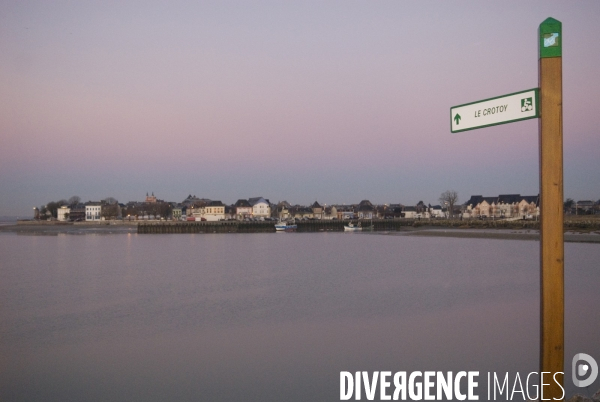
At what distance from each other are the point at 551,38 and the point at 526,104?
0.42m

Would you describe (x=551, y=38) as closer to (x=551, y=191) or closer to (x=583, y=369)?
(x=551, y=191)

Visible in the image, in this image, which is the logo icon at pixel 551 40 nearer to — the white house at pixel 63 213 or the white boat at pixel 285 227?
the white boat at pixel 285 227

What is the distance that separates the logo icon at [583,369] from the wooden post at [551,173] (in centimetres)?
458

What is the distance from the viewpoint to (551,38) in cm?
326

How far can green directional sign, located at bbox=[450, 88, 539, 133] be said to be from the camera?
3.36m

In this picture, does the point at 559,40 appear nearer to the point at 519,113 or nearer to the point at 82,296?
the point at 519,113

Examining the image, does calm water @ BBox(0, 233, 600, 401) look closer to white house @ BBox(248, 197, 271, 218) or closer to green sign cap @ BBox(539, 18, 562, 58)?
green sign cap @ BBox(539, 18, 562, 58)

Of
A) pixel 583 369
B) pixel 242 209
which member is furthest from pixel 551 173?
pixel 242 209

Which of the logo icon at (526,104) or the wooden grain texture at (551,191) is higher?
the logo icon at (526,104)

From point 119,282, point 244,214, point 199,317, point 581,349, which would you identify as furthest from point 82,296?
point 244,214

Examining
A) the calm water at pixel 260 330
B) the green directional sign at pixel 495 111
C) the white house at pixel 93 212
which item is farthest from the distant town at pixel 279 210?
the green directional sign at pixel 495 111

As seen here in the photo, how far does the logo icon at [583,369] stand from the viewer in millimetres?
7246

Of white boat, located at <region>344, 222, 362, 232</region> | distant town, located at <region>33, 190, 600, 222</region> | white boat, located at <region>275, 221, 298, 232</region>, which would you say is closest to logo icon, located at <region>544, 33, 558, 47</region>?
white boat, located at <region>344, 222, 362, 232</region>

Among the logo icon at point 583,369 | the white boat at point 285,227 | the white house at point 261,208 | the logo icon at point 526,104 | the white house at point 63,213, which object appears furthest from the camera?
the white house at point 63,213
